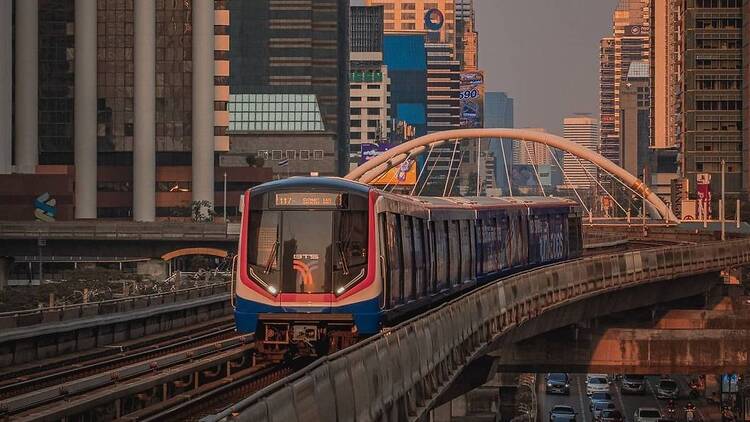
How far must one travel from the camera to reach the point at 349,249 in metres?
27.7

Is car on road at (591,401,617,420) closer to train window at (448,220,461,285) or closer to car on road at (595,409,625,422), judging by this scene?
car on road at (595,409,625,422)

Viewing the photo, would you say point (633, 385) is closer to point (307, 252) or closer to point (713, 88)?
point (307, 252)

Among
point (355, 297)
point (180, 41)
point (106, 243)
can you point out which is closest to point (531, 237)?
point (355, 297)

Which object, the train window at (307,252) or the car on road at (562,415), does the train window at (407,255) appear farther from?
the car on road at (562,415)

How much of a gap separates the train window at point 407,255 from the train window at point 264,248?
3101 millimetres

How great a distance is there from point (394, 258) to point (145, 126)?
139 metres

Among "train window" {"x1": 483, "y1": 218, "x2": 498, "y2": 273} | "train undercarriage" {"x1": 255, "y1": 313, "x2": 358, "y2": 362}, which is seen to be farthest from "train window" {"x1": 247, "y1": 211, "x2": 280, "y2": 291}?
"train window" {"x1": 483, "y1": 218, "x2": 498, "y2": 273}

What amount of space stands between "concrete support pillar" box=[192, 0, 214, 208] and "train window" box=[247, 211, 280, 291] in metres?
135

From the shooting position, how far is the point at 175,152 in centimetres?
16838

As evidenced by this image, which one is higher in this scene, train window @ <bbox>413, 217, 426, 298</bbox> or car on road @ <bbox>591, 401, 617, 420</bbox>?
train window @ <bbox>413, 217, 426, 298</bbox>

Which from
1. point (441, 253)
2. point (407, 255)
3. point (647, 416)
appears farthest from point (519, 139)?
point (407, 255)

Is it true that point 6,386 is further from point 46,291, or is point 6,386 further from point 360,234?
point 46,291

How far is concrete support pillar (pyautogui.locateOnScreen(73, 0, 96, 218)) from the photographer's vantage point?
16212 centimetres

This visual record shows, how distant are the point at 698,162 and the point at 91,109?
68394 mm
